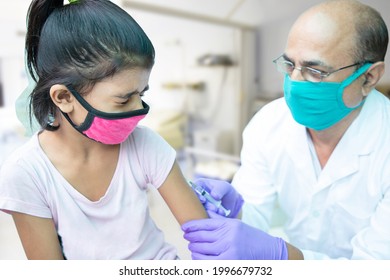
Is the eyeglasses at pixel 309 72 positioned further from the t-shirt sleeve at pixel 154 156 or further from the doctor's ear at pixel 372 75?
the t-shirt sleeve at pixel 154 156

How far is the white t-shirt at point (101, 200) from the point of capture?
0.85 m

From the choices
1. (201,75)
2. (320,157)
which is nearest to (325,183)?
(320,157)

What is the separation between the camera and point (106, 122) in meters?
0.83

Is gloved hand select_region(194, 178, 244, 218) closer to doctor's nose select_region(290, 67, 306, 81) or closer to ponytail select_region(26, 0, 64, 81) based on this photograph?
doctor's nose select_region(290, 67, 306, 81)

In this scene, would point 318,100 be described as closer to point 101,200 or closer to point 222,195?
point 222,195

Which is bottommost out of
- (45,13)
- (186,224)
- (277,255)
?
(277,255)

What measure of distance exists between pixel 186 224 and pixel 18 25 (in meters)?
1.02

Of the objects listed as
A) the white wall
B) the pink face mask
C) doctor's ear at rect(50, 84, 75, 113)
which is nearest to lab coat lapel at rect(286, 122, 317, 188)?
the pink face mask

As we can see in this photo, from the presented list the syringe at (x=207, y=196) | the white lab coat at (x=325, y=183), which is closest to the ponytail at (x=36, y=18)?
the syringe at (x=207, y=196)

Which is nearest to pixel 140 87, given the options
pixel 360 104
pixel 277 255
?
pixel 277 255

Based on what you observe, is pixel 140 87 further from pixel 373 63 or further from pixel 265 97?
pixel 265 97

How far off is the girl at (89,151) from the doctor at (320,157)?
207 millimetres
